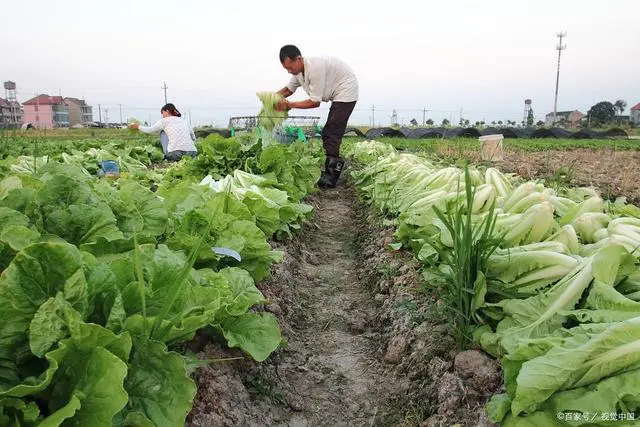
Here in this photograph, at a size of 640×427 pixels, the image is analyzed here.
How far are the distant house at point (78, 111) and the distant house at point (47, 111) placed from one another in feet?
5.21

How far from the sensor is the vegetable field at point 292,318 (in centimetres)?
137

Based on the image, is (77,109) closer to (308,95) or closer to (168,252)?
(308,95)

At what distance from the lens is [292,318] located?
3.45 m

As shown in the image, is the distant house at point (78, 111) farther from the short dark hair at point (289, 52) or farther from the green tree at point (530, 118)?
the short dark hair at point (289, 52)

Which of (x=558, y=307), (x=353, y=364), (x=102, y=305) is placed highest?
(x=102, y=305)

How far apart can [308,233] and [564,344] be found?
4184 mm

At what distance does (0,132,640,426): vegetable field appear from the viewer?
Result: 137 centimetres

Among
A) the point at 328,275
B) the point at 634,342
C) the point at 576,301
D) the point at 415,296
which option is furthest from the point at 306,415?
the point at 328,275

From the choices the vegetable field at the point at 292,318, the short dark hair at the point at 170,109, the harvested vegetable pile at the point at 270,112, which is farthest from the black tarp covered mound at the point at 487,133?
the vegetable field at the point at 292,318

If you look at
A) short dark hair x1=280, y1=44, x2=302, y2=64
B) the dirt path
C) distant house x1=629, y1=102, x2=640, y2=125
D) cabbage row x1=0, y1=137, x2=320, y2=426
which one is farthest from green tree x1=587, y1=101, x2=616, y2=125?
cabbage row x1=0, y1=137, x2=320, y2=426

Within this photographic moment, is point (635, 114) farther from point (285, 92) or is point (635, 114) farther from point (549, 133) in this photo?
point (285, 92)

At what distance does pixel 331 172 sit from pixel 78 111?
78862 mm

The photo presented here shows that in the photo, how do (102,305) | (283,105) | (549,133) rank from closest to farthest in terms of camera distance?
1. (102,305)
2. (283,105)
3. (549,133)

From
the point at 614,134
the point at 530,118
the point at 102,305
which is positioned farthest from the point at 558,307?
the point at 530,118
